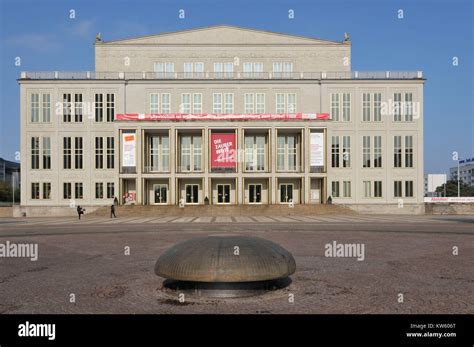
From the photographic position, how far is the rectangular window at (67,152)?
5688cm

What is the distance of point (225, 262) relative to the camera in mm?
8953

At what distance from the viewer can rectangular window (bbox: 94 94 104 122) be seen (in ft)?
188

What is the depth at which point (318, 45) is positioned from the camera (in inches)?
2486

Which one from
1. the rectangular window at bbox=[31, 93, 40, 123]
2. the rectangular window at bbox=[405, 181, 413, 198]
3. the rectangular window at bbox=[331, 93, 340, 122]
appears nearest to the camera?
the rectangular window at bbox=[31, 93, 40, 123]

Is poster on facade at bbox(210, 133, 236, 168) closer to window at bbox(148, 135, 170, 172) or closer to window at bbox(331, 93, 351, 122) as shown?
window at bbox(148, 135, 170, 172)

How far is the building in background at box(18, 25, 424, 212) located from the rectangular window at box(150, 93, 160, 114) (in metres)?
0.14

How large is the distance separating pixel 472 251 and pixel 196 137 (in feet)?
150

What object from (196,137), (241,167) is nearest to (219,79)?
(196,137)

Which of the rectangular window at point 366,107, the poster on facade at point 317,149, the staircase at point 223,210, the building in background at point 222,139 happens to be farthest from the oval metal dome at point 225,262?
the rectangular window at point 366,107

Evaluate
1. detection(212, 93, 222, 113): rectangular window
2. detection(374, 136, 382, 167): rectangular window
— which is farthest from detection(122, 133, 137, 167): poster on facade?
detection(374, 136, 382, 167): rectangular window

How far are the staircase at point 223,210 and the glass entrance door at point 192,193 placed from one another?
7653 mm

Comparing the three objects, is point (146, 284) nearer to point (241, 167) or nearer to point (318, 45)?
point (241, 167)

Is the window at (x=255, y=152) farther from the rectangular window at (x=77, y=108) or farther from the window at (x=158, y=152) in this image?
the rectangular window at (x=77, y=108)

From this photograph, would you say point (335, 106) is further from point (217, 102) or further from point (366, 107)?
point (217, 102)
